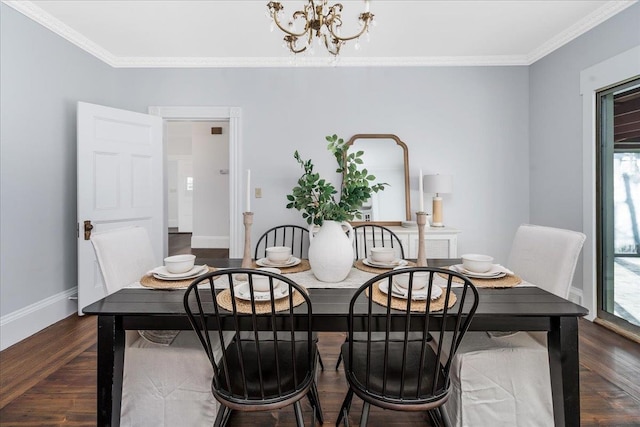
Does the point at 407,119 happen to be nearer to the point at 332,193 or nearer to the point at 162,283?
the point at 332,193

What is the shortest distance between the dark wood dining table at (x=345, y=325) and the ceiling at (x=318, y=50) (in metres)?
1.81

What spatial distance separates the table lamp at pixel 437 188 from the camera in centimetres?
315

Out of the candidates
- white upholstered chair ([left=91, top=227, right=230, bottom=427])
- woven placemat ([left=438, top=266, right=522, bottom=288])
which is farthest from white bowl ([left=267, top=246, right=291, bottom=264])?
woven placemat ([left=438, top=266, right=522, bottom=288])

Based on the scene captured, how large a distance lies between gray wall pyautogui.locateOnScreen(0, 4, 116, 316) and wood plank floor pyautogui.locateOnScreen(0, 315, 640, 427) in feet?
1.60

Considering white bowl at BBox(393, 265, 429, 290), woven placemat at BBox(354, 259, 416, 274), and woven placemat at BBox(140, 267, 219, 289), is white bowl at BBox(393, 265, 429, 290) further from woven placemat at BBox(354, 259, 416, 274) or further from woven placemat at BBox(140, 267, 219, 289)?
woven placemat at BBox(140, 267, 219, 289)

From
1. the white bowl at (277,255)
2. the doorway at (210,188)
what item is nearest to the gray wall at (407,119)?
the white bowl at (277,255)

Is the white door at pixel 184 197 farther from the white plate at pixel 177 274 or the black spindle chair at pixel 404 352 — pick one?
the black spindle chair at pixel 404 352

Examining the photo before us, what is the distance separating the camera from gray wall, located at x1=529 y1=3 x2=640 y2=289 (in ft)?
8.45

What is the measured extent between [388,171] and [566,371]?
2.44 m

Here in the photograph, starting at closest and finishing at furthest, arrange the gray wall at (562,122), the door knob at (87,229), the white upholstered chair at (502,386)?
the white upholstered chair at (502,386)
the gray wall at (562,122)
the door knob at (87,229)

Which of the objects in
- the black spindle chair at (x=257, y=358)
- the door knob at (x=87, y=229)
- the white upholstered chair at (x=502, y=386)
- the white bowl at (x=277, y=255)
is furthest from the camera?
the door knob at (x=87, y=229)

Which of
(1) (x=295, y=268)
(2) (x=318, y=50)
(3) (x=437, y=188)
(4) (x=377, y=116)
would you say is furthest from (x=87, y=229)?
(3) (x=437, y=188)

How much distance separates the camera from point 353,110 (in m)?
3.42

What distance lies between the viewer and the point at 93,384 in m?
1.87
